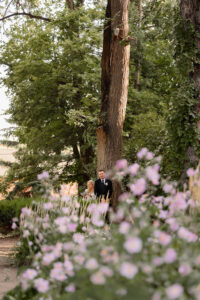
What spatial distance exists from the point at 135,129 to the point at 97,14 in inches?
208

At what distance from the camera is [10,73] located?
17734 millimetres

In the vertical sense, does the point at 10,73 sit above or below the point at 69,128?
above

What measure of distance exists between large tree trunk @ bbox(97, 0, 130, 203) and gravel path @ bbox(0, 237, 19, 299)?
293 cm

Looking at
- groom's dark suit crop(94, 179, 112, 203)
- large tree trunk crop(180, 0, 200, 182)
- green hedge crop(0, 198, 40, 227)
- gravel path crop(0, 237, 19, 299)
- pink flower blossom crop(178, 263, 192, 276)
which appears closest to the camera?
pink flower blossom crop(178, 263, 192, 276)

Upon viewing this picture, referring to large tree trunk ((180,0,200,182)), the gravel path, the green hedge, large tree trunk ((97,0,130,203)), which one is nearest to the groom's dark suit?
large tree trunk ((97,0,130,203))

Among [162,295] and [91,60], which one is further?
[91,60]

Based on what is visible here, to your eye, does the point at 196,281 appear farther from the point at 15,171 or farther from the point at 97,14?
the point at 15,171

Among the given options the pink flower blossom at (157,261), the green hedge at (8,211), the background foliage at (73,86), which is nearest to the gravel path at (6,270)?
the green hedge at (8,211)

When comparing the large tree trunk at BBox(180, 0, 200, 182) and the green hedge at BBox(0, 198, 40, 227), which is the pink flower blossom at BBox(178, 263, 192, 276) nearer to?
the large tree trunk at BBox(180, 0, 200, 182)

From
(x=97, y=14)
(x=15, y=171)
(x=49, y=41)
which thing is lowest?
(x=15, y=171)

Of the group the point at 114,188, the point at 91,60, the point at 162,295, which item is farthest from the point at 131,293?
the point at 91,60

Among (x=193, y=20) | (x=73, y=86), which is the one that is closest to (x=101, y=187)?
(x=193, y=20)

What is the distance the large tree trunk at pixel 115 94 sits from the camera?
31.0 feet

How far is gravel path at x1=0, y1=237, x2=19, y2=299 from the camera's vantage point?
429cm
